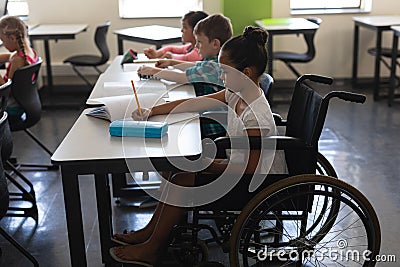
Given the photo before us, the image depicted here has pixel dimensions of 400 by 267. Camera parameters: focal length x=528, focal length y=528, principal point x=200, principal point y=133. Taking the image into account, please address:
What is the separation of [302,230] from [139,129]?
76cm

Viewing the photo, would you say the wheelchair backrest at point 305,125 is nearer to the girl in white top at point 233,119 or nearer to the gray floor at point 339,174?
the girl in white top at point 233,119

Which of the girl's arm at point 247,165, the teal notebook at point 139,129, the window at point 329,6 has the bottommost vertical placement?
the girl's arm at point 247,165

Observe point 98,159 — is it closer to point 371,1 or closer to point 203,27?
point 203,27

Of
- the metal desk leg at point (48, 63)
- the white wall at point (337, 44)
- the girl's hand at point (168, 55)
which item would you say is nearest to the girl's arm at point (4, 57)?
the girl's hand at point (168, 55)

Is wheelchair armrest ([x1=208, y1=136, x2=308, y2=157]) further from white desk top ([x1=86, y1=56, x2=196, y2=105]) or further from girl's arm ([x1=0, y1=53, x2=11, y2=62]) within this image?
girl's arm ([x1=0, y1=53, x2=11, y2=62])

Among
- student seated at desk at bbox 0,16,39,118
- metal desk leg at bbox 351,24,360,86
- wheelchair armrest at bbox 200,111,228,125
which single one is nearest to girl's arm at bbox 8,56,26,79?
student seated at desk at bbox 0,16,39,118

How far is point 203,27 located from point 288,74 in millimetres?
3300

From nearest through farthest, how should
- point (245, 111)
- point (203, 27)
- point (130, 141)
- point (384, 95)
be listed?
point (130, 141) < point (245, 111) < point (203, 27) < point (384, 95)

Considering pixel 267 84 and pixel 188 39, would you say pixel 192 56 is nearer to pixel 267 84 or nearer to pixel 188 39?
pixel 188 39

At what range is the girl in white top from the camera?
2.00 m

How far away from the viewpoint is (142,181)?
3086mm

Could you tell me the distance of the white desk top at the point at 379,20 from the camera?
493cm

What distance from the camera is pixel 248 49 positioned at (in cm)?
206

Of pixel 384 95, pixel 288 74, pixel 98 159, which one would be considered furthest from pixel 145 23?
pixel 98 159
